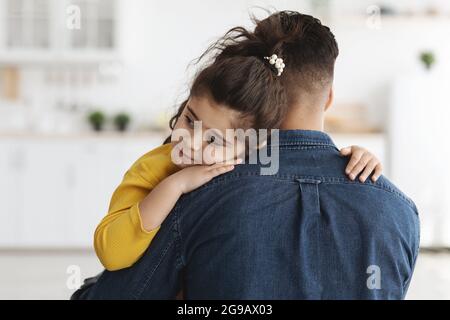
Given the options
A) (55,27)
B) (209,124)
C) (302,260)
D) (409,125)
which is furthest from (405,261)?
(55,27)

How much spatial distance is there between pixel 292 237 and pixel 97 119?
437 centimetres

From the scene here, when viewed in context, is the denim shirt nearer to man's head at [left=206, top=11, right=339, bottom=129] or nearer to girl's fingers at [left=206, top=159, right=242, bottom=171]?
girl's fingers at [left=206, top=159, right=242, bottom=171]

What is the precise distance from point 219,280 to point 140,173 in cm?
29

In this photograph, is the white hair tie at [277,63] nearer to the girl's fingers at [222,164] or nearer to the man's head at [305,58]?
the man's head at [305,58]

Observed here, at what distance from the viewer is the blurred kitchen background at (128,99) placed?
502 centimetres

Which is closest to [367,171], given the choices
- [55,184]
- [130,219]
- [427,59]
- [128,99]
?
[130,219]

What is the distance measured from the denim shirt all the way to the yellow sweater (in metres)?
Result: 0.05

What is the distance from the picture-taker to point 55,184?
505 cm

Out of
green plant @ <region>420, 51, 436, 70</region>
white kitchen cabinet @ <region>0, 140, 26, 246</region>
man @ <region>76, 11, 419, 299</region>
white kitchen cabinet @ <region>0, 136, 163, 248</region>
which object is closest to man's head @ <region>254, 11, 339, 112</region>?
man @ <region>76, 11, 419, 299</region>

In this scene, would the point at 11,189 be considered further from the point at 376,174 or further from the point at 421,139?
the point at 376,174

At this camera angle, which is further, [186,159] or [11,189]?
[11,189]

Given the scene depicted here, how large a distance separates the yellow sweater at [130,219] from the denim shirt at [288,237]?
0.15 ft

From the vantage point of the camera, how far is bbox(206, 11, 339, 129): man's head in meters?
1.25

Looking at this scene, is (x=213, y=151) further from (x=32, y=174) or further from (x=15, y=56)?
(x=15, y=56)
